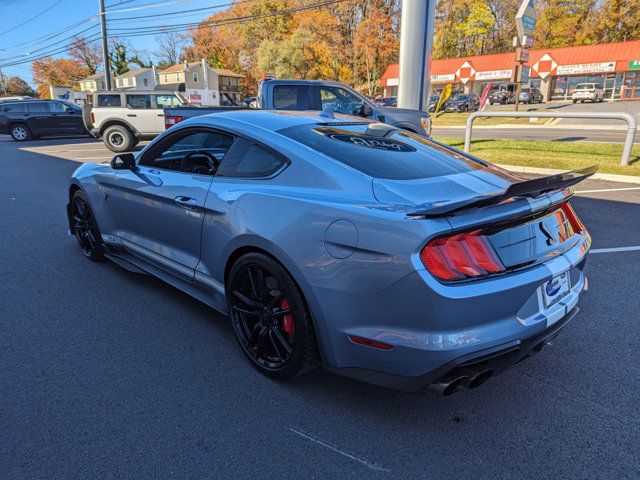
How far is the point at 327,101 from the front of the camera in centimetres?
1009

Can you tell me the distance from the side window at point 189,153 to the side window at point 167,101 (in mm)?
12439

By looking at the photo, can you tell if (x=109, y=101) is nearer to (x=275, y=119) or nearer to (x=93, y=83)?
(x=275, y=119)

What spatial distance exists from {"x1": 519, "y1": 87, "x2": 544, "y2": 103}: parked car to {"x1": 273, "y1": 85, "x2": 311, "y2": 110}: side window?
41.1 meters

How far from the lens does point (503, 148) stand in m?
12.5

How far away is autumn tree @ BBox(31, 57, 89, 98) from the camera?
91.9 meters

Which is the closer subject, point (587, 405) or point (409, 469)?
point (409, 469)

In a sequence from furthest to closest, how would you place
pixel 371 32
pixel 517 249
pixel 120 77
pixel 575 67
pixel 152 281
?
pixel 120 77, pixel 371 32, pixel 575 67, pixel 152 281, pixel 517 249

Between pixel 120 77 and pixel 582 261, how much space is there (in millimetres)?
87417

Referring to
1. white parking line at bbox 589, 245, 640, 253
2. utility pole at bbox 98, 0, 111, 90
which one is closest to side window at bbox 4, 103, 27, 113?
utility pole at bbox 98, 0, 111, 90

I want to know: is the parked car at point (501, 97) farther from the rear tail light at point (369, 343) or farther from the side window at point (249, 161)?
the rear tail light at point (369, 343)

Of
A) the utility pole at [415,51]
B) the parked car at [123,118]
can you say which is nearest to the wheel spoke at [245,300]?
the utility pole at [415,51]

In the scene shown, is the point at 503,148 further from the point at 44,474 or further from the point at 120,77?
the point at 120,77

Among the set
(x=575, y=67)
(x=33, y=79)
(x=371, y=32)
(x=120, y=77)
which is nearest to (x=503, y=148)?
(x=575, y=67)

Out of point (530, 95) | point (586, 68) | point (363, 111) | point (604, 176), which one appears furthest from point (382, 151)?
point (586, 68)
